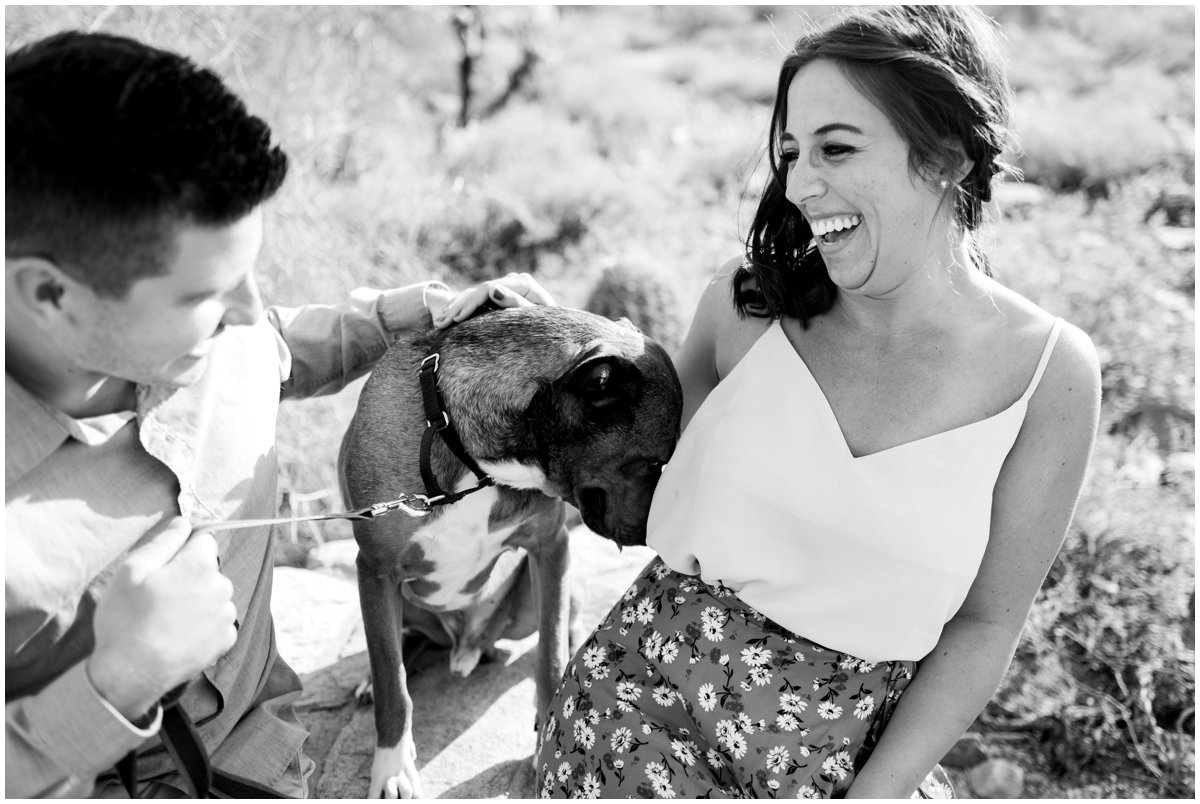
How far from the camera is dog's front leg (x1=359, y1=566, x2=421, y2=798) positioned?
10.2ft

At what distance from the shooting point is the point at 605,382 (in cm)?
284

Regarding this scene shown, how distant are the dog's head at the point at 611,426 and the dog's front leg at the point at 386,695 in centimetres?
68

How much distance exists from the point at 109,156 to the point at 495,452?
1495 mm

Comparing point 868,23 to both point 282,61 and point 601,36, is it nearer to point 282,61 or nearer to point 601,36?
point 282,61

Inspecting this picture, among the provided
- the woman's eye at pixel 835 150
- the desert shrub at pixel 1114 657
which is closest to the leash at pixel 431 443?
the woman's eye at pixel 835 150

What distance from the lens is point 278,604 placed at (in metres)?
3.98

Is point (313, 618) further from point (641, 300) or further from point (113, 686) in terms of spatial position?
point (641, 300)

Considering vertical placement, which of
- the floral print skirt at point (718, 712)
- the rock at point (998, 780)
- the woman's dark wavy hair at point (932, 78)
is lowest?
the rock at point (998, 780)

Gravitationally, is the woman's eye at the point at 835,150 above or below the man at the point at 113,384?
above

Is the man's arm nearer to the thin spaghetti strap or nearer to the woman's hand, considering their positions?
the woman's hand

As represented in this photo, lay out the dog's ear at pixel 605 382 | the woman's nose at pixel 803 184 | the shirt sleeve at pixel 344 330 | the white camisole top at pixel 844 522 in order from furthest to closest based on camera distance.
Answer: the shirt sleeve at pixel 344 330 < the dog's ear at pixel 605 382 < the woman's nose at pixel 803 184 < the white camisole top at pixel 844 522

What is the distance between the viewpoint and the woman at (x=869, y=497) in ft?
8.09

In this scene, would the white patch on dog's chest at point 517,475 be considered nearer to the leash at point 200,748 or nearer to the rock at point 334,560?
the leash at point 200,748

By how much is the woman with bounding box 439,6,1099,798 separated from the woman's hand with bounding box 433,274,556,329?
0.77m
